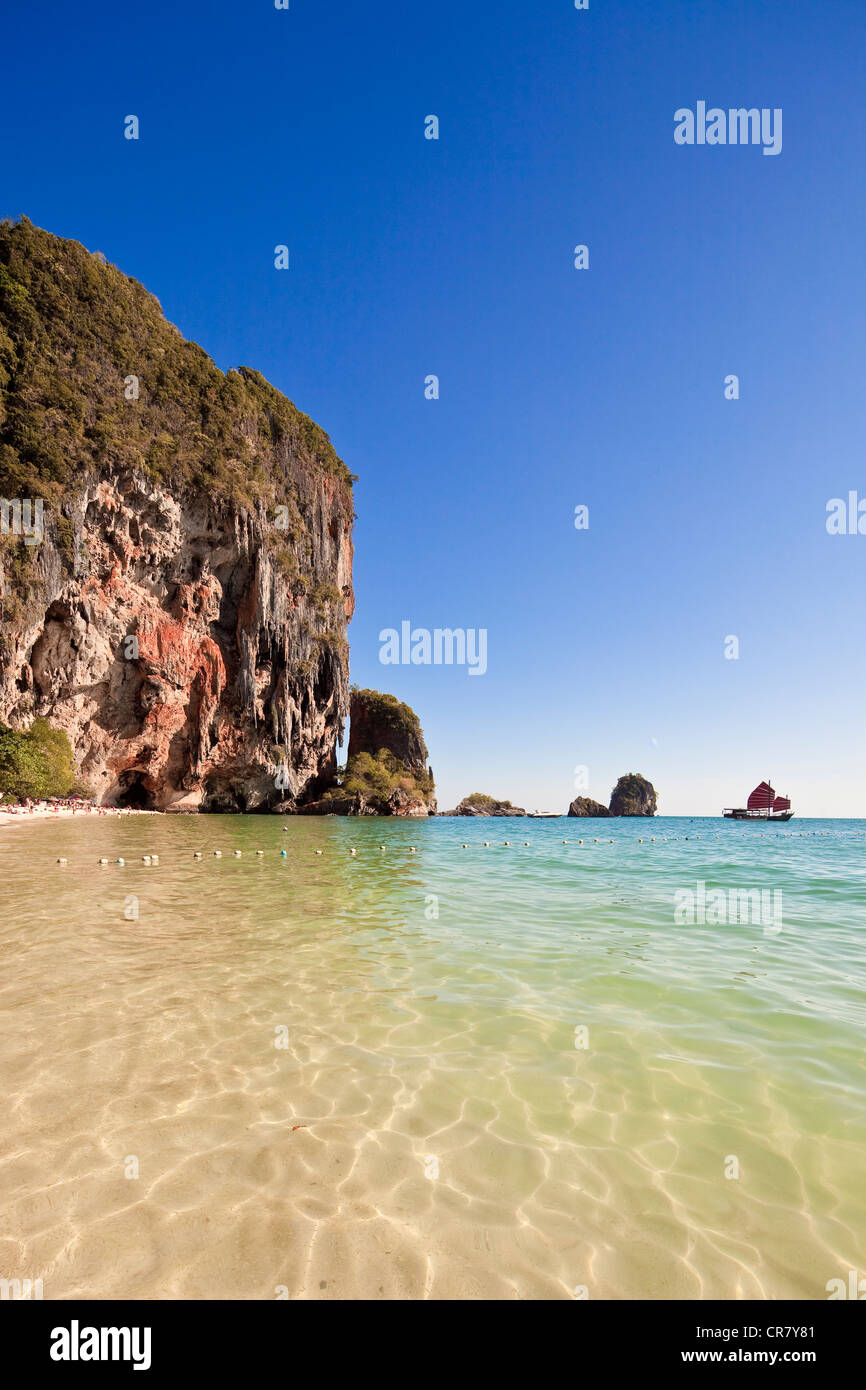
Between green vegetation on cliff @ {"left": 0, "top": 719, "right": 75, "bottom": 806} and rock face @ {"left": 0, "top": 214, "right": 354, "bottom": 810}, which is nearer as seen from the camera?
green vegetation on cliff @ {"left": 0, "top": 719, "right": 75, "bottom": 806}

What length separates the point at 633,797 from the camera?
133 meters

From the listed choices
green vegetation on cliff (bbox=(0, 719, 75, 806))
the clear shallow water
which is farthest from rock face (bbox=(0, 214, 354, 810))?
the clear shallow water

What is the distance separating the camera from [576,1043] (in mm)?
5324

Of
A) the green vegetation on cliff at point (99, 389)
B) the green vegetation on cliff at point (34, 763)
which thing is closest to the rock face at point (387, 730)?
the green vegetation on cliff at point (99, 389)

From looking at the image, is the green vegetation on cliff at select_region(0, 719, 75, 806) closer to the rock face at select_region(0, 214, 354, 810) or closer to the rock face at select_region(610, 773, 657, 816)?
the rock face at select_region(0, 214, 354, 810)

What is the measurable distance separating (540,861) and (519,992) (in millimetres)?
17163

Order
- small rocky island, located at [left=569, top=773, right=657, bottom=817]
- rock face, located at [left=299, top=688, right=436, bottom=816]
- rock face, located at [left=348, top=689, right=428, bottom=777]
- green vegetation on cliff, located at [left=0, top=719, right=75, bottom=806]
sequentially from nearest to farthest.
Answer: green vegetation on cliff, located at [left=0, top=719, right=75, bottom=806] < rock face, located at [left=299, top=688, right=436, bottom=816] < rock face, located at [left=348, top=689, right=428, bottom=777] < small rocky island, located at [left=569, top=773, right=657, bottom=817]

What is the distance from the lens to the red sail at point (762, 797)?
335 feet

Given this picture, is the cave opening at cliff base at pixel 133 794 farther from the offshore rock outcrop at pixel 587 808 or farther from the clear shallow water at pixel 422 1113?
the offshore rock outcrop at pixel 587 808

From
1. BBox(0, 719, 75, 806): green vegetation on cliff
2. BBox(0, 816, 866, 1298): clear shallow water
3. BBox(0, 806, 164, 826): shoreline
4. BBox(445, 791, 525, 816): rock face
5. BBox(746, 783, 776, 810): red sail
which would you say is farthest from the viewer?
BBox(445, 791, 525, 816): rock face

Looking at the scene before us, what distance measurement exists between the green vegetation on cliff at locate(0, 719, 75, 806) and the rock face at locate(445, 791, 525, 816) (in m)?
88.0

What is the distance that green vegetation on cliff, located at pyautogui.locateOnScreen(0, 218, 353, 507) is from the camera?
34.5 m

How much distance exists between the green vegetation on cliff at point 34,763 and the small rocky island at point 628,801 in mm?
112865
